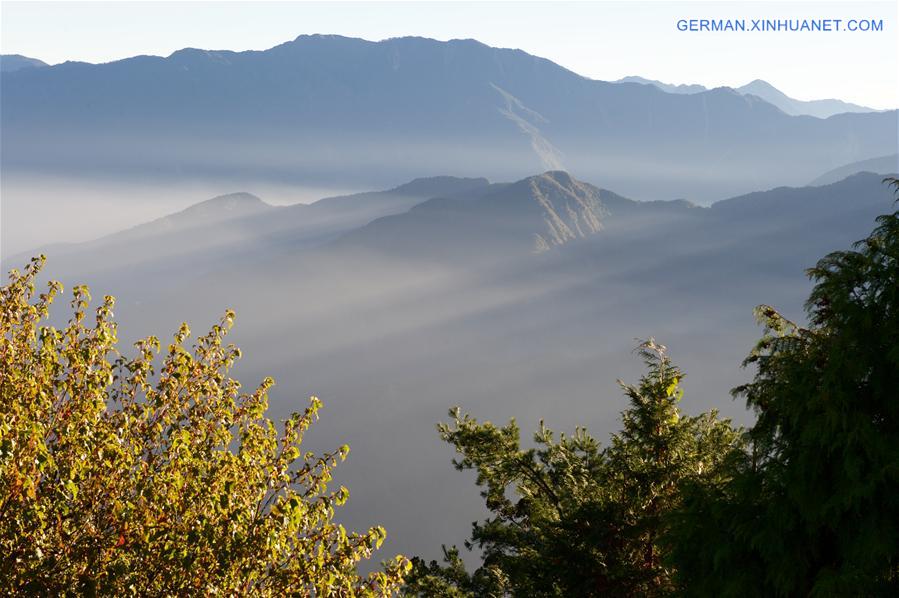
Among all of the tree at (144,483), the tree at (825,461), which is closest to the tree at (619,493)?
the tree at (825,461)

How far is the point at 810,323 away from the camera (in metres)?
12.0

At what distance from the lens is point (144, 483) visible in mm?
11820

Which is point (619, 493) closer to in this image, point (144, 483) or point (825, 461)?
point (825, 461)

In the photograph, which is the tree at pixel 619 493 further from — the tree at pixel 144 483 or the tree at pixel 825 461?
the tree at pixel 144 483

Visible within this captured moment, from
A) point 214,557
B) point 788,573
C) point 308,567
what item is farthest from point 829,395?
point 214,557

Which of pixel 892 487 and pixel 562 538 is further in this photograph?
pixel 562 538

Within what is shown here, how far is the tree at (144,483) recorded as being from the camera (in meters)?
11.1

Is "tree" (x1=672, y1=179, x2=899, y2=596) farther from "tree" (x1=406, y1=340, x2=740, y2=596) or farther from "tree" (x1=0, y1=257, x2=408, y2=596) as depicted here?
"tree" (x1=0, y1=257, x2=408, y2=596)

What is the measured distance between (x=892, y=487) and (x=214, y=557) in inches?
390

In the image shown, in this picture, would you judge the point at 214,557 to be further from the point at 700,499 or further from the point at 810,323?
the point at 810,323

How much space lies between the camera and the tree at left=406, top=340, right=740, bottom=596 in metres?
16.7

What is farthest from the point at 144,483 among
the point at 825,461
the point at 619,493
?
the point at 619,493

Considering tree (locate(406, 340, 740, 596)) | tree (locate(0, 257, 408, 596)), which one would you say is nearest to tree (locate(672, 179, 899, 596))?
tree (locate(406, 340, 740, 596))

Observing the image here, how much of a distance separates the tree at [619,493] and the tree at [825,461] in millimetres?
1690
